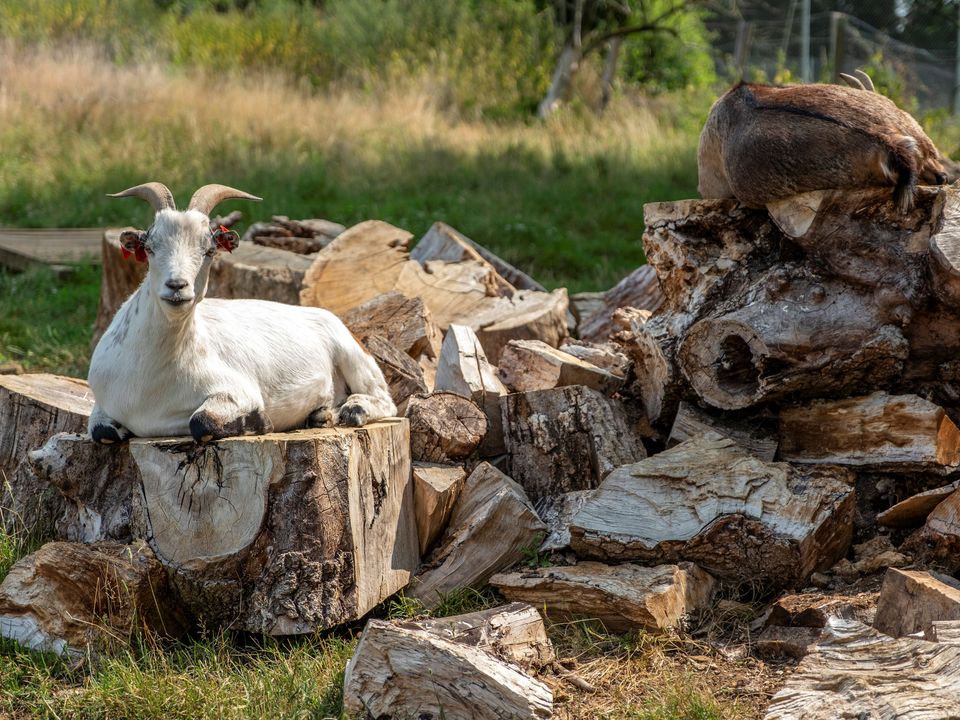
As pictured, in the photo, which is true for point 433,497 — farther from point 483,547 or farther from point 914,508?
point 914,508

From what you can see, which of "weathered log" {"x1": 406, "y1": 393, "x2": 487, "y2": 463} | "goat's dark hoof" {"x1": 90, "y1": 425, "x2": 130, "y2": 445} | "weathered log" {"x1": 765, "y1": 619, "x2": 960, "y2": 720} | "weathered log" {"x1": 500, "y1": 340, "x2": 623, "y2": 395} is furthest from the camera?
"weathered log" {"x1": 500, "y1": 340, "x2": 623, "y2": 395}

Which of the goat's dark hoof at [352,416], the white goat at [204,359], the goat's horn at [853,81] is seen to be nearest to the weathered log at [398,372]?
the white goat at [204,359]

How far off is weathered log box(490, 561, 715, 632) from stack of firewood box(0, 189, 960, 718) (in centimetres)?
1

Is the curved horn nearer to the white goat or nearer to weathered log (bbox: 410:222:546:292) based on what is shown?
the white goat

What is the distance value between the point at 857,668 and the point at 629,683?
832 millimetres

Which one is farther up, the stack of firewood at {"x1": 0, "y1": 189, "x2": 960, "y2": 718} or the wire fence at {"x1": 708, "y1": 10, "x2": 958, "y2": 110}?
the wire fence at {"x1": 708, "y1": 10, "x2": 958, "y2": 110}

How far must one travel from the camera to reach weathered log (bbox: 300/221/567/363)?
6.30 m

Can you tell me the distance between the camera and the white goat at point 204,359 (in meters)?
3.96

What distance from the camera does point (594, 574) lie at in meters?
4.18

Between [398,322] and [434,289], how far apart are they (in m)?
0.83

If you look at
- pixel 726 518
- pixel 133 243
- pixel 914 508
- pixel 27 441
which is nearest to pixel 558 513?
pixel 726 518

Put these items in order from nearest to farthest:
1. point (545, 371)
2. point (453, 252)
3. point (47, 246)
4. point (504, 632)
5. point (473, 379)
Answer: point (504, 632) → point (473, 379) → point (545, 371) → point (453, 252) → point (47, 246)

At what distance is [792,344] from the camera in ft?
14.6

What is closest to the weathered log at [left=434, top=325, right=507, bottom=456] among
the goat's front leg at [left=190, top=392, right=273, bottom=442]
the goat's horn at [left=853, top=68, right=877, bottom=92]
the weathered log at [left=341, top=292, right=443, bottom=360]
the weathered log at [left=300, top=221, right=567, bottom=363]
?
the weathered log at [left=341, top=292, right=443, bottom=360]
